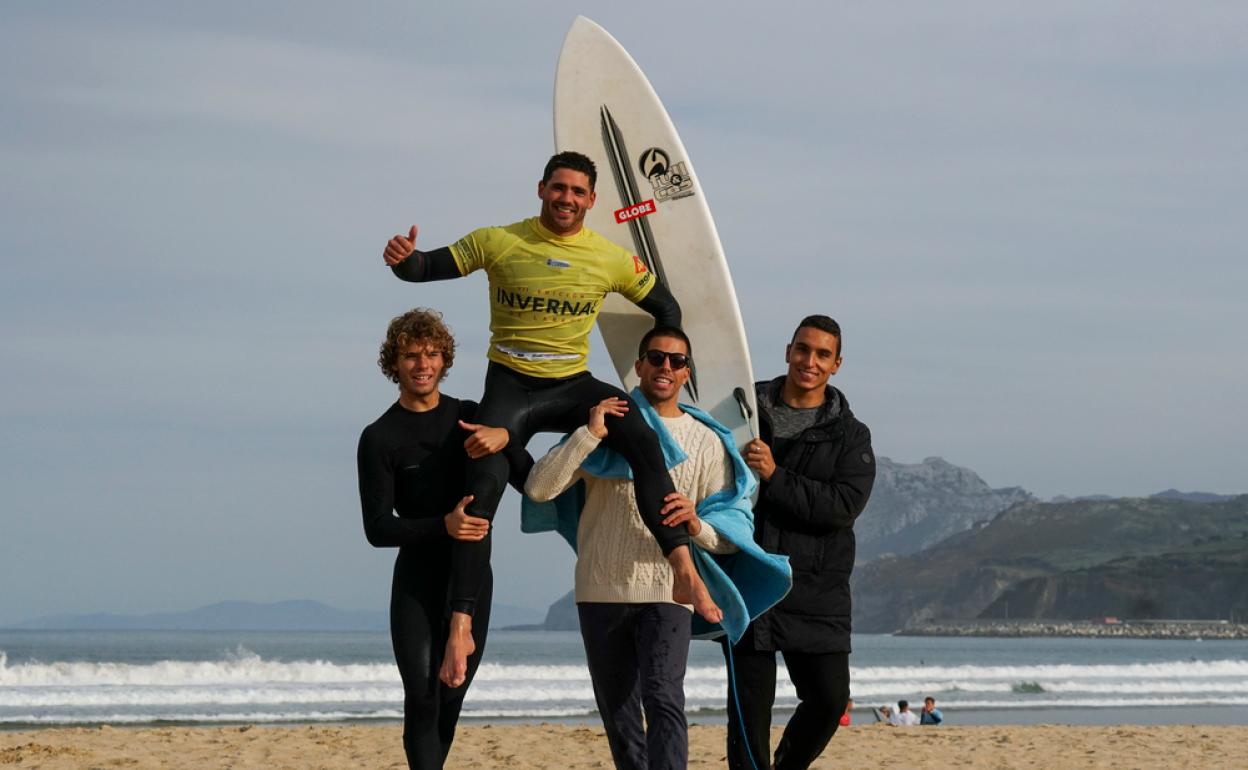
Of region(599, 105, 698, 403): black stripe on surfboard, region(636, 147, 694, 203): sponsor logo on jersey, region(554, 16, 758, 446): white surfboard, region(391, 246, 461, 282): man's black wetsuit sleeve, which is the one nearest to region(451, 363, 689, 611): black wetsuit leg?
region(391, 246, 461, 282): man's black wetsuit sleeve

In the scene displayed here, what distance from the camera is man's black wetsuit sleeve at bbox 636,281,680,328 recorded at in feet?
14.9

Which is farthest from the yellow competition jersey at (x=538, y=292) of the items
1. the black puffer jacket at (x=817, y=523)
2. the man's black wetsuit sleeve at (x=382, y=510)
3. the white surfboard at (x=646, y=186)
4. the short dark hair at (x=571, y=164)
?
the white surfboard at (x=646, y=186)

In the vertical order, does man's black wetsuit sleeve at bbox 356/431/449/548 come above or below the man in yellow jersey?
below

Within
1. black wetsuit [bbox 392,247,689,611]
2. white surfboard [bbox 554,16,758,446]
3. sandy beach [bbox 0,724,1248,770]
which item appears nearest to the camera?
black wetsuit [bbox 392,247,689,611]

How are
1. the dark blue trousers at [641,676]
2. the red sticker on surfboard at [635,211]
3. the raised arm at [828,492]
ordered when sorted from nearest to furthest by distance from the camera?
1. the dark blue trousers at [641,676]
2. the raised arm at [828,492]
3. the red sticker on surfboard at [635,211]

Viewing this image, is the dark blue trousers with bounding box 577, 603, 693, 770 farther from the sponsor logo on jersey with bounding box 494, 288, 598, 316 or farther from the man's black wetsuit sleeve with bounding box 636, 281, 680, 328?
the man's black wetsuit sleeve with bounding box 636, 281, 680, 328

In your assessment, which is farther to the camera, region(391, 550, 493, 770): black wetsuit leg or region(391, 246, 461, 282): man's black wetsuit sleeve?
region(391, 246, 461, 282): man's black wetsuit sleeve

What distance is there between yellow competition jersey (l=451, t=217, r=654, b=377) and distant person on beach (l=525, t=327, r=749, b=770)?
0.24 meters

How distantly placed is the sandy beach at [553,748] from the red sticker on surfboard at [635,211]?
5039 millimetres

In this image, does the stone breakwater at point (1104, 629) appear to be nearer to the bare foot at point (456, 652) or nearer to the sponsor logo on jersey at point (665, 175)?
the sponsor logo on jersey at point (665, 175)

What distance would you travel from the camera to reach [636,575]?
4055 millimetres

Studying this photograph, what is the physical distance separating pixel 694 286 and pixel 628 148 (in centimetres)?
66

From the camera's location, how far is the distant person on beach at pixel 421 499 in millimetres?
4098

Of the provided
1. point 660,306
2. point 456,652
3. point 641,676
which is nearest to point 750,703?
point 641,676
